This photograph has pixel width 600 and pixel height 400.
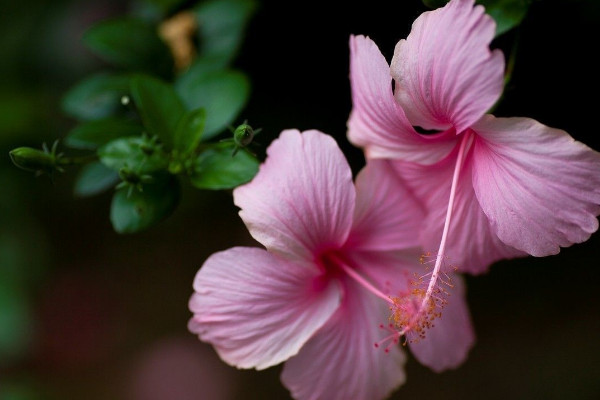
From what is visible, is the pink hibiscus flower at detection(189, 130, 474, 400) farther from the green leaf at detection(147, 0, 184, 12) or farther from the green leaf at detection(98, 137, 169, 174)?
the green leaf at detection(147, 0, 184, 12)

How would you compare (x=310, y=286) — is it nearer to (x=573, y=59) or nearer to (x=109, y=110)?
(x=109, y=110)

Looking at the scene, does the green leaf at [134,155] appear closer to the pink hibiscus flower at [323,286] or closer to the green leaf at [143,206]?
the green leaf at [143,206]

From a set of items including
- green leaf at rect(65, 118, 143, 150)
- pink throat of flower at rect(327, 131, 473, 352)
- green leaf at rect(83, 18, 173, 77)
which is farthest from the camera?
green leaf at rect(83, 18, 173, 77)

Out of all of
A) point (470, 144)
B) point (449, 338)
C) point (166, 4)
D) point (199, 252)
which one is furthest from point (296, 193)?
point (199, 252)

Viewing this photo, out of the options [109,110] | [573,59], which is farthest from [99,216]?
[573,59]

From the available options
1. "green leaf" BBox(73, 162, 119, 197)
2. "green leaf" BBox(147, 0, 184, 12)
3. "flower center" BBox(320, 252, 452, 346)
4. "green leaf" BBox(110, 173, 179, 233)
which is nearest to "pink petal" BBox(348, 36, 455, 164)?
"flower center" BBox(320, 252, 452, 346)

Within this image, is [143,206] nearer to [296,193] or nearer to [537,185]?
[296,193]

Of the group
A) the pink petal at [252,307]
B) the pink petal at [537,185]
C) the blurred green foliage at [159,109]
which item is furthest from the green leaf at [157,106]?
the pink petal at [537,185]
